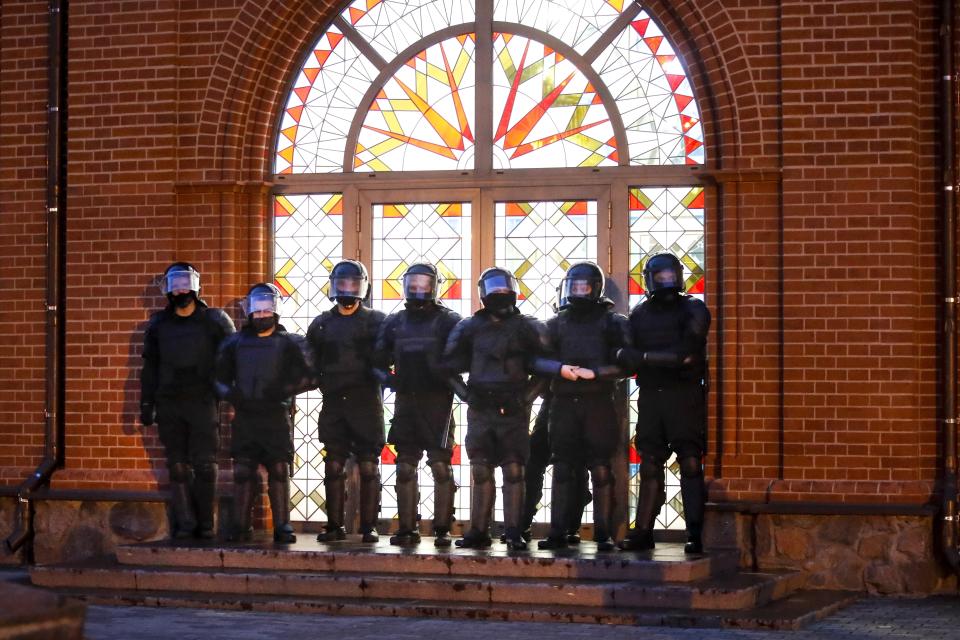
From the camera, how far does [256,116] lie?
40.7 ft

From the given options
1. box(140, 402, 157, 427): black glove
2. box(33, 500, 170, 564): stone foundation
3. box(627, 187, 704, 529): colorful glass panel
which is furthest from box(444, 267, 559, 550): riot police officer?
box(33, 500, 170, 564): stone foundation

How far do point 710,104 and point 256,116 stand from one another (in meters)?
3.43

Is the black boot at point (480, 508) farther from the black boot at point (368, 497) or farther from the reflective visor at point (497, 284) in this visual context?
the reflective visor at point (497, 284)

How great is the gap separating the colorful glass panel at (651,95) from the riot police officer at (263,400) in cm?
293

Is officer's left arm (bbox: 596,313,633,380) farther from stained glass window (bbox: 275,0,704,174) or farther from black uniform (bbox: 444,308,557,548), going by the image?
stained glass window (bbox: 275,0,704,174)

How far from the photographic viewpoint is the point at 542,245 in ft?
39.7

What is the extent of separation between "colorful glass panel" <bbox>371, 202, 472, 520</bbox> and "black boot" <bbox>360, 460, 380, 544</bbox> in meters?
0.92

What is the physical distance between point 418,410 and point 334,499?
0.90m

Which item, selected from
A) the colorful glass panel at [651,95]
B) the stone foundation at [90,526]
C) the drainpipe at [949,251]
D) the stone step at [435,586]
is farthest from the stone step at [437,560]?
the colorful glass panel at [651,95]

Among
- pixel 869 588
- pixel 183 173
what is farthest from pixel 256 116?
pixel 869 588

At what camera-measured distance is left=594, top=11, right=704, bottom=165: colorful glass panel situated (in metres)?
11.9

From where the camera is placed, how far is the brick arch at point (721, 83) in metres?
11.4

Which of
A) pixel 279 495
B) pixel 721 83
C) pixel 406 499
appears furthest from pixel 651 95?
pixel 279 495

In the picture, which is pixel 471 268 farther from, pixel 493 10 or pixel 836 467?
pixel 836 467
